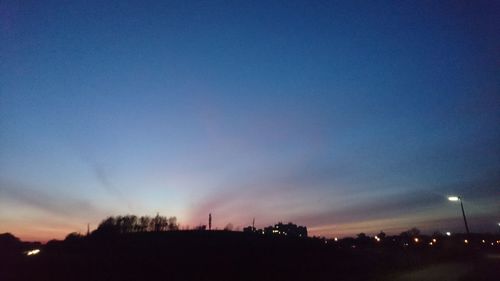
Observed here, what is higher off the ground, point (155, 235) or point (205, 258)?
point (155, 235)

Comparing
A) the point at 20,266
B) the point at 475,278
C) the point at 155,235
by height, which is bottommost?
the point at 475,278

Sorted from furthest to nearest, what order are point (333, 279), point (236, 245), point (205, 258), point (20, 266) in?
1. point (236, 245)
2. point (205, 258)
3. point (20, 266)
4. point (333, 279)

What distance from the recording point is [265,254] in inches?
2008

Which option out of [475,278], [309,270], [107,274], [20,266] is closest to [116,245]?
[20,266]

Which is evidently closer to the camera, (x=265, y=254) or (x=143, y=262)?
(x=143, y=262)

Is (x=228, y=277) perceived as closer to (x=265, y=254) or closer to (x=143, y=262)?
(x=143, y=262)

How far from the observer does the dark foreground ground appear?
3453 cm

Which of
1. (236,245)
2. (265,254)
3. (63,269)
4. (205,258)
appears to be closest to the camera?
(63,269)

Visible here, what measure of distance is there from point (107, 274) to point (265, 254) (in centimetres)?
2266

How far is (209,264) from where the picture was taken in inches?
1644

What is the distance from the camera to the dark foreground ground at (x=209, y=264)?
1359 inches

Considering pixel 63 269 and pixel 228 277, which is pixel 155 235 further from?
pixel 228 277

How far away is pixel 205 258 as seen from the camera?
1773 inches

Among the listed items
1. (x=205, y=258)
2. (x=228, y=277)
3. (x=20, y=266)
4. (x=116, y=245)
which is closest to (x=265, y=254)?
(x=205, y=258)
